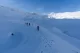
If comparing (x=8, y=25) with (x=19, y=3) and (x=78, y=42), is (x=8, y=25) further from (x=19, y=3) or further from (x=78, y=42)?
(x=19, y=3)

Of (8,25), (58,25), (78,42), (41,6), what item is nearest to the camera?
(8,25)

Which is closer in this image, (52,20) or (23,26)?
(23,26)

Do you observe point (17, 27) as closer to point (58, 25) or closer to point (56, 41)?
point (56, 41)

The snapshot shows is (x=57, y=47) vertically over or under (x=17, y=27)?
under

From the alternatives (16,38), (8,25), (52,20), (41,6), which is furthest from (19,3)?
(16,38)

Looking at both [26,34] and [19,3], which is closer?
[26,34]

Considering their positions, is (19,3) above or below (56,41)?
above

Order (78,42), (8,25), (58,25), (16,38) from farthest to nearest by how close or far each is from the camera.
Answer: (58,25), (78,42), (8,25), (16,38)

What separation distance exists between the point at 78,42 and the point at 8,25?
4.32 metres

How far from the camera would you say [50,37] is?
1099cm

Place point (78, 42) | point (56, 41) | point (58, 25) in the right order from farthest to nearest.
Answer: point (58, 25), point (78, 42), point (56, 41)

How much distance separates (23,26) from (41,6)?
12.5 metres

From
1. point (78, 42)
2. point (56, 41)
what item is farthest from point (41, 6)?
point (56, 41)

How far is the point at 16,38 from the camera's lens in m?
10.0
